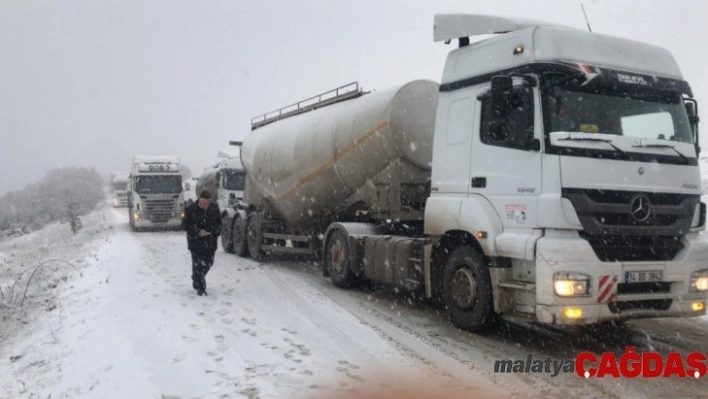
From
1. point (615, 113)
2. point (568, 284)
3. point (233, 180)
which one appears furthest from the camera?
point (233, 180)

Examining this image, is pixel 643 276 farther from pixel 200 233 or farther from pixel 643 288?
pixel 200 233

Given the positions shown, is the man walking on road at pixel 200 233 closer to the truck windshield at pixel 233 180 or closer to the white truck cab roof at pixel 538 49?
the white truck cab roof at pixel 538 49

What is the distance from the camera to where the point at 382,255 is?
904cm

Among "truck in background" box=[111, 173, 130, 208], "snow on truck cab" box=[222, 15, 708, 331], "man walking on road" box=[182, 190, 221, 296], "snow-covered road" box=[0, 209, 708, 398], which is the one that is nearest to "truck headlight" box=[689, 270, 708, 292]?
"snow on truck cab" box=[222, 15, 708, 331]

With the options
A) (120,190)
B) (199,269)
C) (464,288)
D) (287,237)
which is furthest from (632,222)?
(120,190)

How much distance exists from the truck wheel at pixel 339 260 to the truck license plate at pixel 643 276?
16.7 ft

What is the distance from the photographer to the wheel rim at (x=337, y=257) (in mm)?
10398

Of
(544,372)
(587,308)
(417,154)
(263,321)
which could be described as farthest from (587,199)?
(263,321)

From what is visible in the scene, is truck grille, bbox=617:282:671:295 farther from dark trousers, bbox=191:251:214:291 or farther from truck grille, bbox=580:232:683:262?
dark trousers, bbox=191:251:214:291

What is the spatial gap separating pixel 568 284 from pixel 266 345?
325 centimetres

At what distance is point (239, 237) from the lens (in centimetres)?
1572

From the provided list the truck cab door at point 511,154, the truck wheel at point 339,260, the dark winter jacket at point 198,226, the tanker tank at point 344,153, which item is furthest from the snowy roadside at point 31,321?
the truck cab door at point 511,154

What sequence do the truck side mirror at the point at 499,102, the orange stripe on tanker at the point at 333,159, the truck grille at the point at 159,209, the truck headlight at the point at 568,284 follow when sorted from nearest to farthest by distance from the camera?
the truck headlight at the point at 568,284
the truck side mirror at the point at 499,102
the orange stripe on tanker at the point at 333,159
the truck grille at the point at 159,209

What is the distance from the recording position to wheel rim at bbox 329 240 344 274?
10.4m
